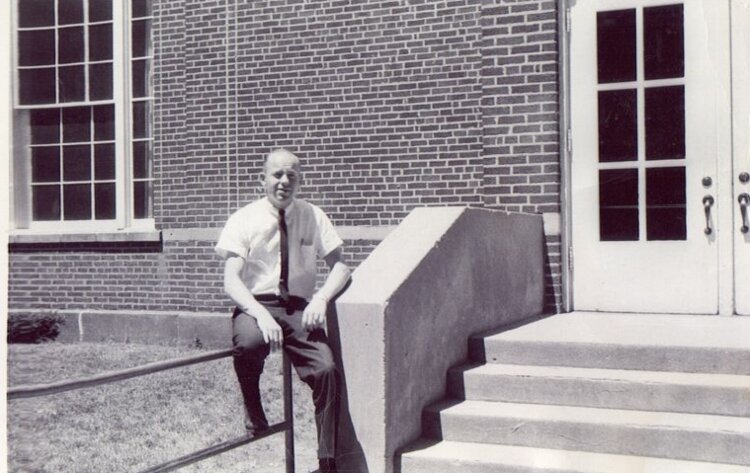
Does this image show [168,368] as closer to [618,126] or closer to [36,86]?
[618,126]

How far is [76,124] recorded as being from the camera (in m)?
10.1

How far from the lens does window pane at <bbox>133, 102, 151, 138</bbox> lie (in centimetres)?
980

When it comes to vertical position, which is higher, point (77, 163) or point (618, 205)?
point (77, 163)

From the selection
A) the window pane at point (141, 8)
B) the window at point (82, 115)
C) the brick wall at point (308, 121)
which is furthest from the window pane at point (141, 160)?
the window pane at point (141, 8)

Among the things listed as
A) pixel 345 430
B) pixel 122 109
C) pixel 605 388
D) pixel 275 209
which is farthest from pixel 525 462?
pixel 122 109

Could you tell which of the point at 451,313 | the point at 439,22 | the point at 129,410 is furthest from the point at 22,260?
the point at 451,313

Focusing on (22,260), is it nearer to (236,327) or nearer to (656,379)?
(236,327)

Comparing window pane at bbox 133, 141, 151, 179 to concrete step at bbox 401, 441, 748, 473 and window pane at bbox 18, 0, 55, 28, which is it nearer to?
window pane at bbox 18, 0, 55, 28

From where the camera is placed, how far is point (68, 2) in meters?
10.1

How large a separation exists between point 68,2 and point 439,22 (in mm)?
4548

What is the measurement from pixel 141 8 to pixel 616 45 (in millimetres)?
5541

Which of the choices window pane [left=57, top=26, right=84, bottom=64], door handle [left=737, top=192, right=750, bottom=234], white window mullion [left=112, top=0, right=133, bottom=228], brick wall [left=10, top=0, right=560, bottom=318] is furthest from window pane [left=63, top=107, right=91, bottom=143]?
door handle [left=737, top=192, right=750, bottom=234]

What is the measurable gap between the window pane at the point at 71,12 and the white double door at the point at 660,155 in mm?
5927

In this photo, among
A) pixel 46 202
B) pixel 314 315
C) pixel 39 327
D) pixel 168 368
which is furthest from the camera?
pixel 46 202
